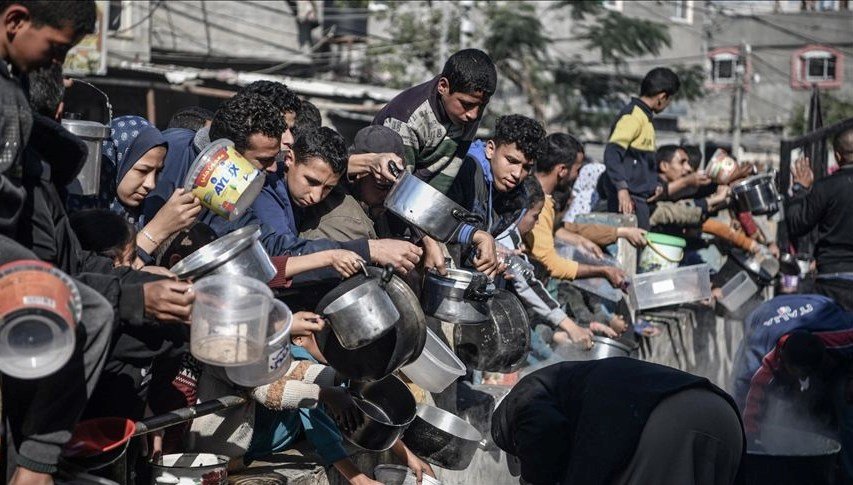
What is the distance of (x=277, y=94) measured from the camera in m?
5.32

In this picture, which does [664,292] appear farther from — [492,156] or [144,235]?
[144,235]

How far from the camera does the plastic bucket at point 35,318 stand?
2727mm

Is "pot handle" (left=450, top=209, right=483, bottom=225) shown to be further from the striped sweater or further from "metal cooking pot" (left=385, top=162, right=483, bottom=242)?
the striped sweater

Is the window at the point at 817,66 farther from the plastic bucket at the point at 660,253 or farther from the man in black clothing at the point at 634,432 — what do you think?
the man in black clothing at the point at 634,432

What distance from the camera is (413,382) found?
219 inches

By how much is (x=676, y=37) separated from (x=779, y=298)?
3086 cm

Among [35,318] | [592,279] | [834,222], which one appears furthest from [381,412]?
[834,222]

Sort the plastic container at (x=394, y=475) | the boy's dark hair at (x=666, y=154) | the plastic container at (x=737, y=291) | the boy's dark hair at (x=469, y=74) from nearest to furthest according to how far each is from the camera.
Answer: the plastic container at (x=394, y=475)
the boy's dark hair at (x=469, y=74)
the boy's dark hair at (x=666, y=154)
the plastic container at (x=737, y=291)

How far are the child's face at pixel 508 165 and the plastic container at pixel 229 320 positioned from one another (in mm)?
3295

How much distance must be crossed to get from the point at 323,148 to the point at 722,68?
43614 millimetres

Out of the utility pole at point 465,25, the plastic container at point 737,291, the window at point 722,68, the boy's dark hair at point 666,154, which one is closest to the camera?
the boy's dark hair at point 666,154

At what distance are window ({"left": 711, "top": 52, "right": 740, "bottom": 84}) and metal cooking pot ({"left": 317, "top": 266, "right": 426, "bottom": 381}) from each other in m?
42.0

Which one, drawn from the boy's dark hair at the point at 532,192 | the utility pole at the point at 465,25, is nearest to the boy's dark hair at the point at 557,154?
the boy's dark hair at the point at 532,192

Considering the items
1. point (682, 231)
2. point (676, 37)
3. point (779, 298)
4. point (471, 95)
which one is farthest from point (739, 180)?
point (676, 37)
